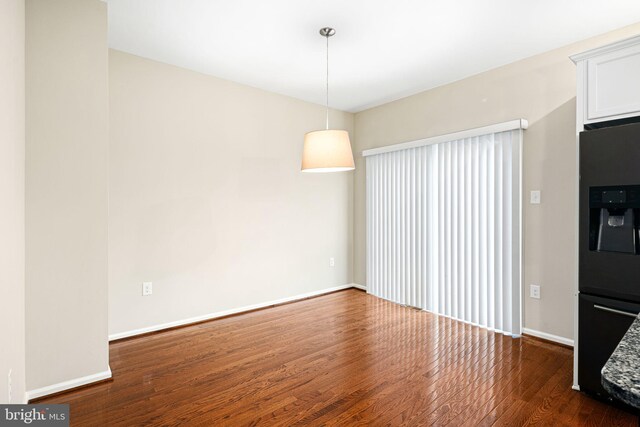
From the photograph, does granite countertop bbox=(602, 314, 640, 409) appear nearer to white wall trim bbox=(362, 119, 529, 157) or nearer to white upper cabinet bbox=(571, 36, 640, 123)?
white upper cabinet bbox=(571, 36, 640, 123)

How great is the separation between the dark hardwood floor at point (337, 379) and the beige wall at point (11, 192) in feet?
2.46

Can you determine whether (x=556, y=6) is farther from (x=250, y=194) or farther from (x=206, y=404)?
(x=206, y=404)

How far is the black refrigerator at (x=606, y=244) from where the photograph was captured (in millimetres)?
1999

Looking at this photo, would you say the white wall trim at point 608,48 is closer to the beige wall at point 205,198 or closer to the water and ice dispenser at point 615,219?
the water and ice dispenser at point 615,219

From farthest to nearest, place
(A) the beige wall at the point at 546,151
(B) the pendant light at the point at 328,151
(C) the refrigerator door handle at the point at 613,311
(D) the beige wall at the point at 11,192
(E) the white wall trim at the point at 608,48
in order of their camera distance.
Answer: (A) the beige wall at the point at 546,151, (B) the pendant light at the point at 328,151, (E) the white wall trim at the point at 608,48, (C) the refrigerator door handle at the point at 613,311, (D) the beige wall at the point at 11,192

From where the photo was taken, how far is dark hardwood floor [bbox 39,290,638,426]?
2.02 metres

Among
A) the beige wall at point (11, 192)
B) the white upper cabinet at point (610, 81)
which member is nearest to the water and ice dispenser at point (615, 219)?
the white upper cabinet at point (610, 81)

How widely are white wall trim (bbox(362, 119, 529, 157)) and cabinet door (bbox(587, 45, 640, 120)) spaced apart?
91 centimetres

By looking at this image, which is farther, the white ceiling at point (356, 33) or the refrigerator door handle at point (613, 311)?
the white ceiling at point (356, 33)

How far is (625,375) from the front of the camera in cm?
67

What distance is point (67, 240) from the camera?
227 centimetres

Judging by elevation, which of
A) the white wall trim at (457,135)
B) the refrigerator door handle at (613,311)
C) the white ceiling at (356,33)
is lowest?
the refrigerator door handle at (613,311)

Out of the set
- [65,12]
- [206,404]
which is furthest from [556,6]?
[206,404]

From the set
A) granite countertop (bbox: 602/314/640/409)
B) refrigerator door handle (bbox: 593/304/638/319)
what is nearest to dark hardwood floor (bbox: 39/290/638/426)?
refrigerator door handle (bbox: 593/304/638/319)
